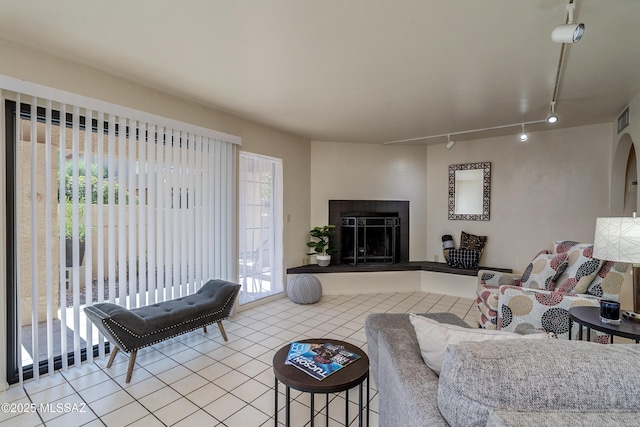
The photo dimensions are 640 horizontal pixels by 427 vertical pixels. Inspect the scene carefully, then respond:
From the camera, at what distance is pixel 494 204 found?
16.0 ft

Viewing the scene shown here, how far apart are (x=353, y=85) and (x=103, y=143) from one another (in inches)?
91.4

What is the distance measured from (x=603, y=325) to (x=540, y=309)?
0.53 metres

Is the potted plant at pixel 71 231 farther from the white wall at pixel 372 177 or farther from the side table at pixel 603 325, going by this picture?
the side table at pixel 603 325

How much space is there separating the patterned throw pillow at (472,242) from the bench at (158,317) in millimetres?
3785

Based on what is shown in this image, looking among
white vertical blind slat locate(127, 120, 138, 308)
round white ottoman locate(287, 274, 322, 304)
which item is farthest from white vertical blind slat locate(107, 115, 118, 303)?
round white ottoman locate(287, 274, 322, 304)

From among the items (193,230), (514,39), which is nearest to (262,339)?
(193,230)

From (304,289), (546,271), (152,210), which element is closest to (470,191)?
(546,271)

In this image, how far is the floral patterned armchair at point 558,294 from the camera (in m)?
2.34

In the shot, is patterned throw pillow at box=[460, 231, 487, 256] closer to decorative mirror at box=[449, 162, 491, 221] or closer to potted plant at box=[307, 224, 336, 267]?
decorative mirror at box=[449, 162, 491, 221]

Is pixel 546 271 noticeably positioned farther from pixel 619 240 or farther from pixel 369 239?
pixel 369 239

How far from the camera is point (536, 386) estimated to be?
81 centimetres

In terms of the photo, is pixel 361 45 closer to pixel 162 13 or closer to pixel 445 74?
pixel 445 74

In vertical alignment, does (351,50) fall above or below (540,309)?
above

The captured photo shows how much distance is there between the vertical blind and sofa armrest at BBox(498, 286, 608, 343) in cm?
305
